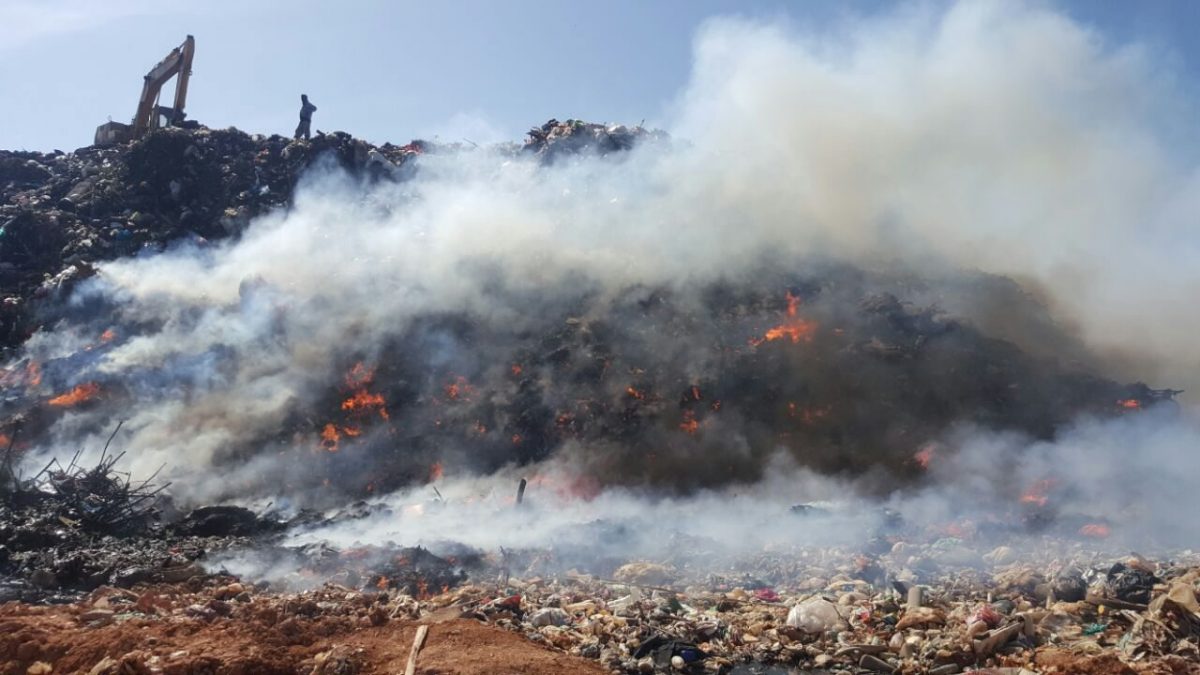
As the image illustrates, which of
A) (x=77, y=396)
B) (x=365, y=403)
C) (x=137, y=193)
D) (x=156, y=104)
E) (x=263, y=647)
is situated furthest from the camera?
(x=156, y=104)

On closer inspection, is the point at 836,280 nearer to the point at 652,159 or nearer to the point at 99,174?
the point at 652,159

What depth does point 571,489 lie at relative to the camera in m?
18.2

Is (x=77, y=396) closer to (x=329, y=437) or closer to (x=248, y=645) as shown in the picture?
(x=329, y=437)

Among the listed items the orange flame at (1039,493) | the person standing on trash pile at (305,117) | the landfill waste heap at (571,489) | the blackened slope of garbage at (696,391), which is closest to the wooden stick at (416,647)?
the landfill waste heap at (571,489)

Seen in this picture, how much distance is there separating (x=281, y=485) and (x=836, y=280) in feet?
56.1

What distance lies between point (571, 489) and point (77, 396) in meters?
13.5

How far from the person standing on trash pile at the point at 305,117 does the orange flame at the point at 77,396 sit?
53.3ft

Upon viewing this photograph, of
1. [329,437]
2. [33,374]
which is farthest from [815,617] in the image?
[33,374]

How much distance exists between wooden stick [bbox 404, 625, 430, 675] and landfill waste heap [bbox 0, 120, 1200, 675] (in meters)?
0.04

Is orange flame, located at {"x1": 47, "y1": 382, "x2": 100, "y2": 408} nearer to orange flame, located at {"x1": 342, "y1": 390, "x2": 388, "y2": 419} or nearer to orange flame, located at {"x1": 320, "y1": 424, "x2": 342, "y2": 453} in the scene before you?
orange flame, located at {"x1": 320, "y1": 424, "x2": 342, "y2": 453}

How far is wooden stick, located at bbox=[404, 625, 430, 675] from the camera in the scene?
7545 millimetres

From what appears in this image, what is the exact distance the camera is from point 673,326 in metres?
22.0

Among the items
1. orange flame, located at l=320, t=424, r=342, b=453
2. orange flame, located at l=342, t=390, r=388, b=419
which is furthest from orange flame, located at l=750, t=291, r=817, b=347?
orange flame, located at l=320, t=424, r=342, b=453

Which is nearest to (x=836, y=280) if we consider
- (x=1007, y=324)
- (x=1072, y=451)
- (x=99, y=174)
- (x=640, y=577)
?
(x=1007, y=324)
